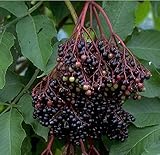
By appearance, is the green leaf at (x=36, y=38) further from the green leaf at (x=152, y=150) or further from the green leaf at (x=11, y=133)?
the green leaf at (x=152, y=150)

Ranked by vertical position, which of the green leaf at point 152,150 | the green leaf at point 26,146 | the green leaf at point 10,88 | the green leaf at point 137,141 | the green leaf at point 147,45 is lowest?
the green leaf at point 26,146

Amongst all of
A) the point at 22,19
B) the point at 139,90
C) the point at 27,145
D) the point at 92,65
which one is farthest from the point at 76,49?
the point at 27,145

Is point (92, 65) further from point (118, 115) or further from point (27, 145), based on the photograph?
point (27, 145)

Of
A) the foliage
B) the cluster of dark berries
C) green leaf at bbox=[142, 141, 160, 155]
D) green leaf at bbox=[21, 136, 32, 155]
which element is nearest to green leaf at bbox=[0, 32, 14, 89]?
the foliage

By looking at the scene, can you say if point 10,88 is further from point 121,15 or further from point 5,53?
point 121,15

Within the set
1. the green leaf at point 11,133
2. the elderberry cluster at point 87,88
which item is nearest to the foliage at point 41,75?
the green leaf at point 11,133

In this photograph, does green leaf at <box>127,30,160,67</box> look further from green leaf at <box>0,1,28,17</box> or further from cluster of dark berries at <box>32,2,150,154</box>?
green leaf at <box>0,1,28,17</box>
